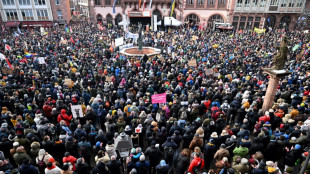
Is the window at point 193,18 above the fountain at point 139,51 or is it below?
above

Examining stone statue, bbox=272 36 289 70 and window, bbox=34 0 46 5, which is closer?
stone statue, bbox=272 36 289 70

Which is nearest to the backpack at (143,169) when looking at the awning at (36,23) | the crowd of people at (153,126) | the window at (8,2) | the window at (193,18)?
the crowd of people at (153,126)

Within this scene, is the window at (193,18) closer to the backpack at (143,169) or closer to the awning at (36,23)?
the awning at (36,23)

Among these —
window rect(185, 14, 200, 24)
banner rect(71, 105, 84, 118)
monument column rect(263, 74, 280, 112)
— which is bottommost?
banner rect(71, 105, 84, 118)

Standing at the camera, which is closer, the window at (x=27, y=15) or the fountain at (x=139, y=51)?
the fountain at (x=139, y=51)

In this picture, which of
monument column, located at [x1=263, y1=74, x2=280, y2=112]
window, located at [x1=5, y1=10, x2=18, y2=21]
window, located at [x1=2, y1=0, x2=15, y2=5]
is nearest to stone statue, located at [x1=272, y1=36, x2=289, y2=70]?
monument column, located at [x1=263, y1=74, x2=280, y2=112]

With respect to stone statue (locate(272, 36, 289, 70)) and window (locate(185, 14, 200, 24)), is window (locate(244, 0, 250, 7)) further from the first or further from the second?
stone statue (locate(272, 36, 289, 70))

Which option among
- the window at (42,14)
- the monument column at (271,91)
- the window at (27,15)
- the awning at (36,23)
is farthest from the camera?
the window at (42,14)

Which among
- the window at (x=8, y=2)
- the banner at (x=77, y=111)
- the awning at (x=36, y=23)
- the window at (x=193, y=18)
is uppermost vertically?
the window at (x=8, y=2)

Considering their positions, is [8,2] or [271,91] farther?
[8,2]

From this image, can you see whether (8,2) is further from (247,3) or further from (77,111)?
(247,3)

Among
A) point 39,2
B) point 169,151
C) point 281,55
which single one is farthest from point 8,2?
point 281,55

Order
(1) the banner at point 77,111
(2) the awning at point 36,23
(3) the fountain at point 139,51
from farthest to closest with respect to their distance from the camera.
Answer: (2) the awning at point 36,23 < (3) the fountain at point 139,51 < (1) the banner at point 77,111

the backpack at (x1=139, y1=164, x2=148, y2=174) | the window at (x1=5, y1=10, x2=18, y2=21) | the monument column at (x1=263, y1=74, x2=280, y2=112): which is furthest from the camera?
the window at (x1=5, y1=10, x2=18, y2=21)
